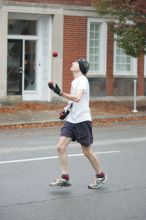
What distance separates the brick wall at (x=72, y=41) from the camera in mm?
24328

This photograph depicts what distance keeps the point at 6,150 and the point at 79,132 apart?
4.16 m

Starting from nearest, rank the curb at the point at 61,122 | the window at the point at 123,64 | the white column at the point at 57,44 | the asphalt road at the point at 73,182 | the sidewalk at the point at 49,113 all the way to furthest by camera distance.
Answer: the asphalt road at the point at 73,182 < the curb at the point at 61,122 < the sidewalk at the point at 49,113 < the white column at the point at 57,44 < the window at the point at 123,64

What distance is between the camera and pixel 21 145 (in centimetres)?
1402

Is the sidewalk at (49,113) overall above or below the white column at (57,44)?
below

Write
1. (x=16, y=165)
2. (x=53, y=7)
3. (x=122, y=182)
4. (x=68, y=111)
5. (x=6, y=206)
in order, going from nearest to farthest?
(x=6, y=206) → (x=68, y=111) → (x=122, y=182) → (x=16, y=165) → (x=53, y=7)

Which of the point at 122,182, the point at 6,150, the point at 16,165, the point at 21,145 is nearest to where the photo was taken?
the point at 122,182

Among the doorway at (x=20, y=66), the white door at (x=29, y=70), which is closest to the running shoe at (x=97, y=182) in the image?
the doorway at (x=20, y=66)

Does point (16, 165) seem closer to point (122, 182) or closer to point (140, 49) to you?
point (122, 182)

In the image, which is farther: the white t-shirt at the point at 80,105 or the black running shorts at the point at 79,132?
the black running shorts at the point at 79,132

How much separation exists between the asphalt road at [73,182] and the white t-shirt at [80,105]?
1.00 m

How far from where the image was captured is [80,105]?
9.20 m

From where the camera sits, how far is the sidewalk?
18636mm

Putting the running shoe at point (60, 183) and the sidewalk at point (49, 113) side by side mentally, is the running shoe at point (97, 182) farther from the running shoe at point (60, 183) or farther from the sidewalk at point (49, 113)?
the sidewalk at point (49, 113)

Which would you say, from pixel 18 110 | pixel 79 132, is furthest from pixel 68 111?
pixel 18 110
